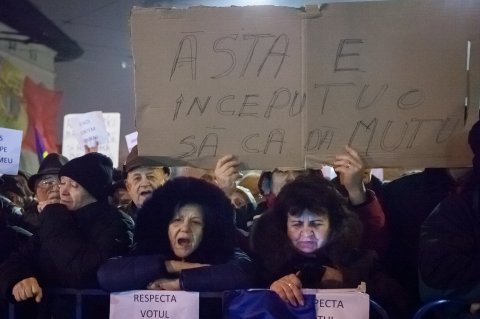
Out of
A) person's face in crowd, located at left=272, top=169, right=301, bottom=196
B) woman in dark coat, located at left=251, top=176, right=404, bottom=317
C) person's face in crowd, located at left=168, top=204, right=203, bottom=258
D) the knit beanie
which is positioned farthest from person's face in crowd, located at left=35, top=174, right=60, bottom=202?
woman in dark coat, located at left=251, top=176, right=404, bottom=317

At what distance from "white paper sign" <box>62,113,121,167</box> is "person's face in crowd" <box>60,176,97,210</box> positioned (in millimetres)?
2222

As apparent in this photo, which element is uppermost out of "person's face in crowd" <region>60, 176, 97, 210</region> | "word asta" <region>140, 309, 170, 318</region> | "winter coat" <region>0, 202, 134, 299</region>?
"person's face in crowd" <region>60, 176, 97, 210</region>

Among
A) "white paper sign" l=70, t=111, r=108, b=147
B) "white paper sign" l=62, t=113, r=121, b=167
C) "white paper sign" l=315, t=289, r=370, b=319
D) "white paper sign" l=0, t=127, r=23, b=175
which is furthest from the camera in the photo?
"white paper sign" l=62, t=113, r=121, b=167

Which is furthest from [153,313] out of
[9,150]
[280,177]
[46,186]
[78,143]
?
[78,143]

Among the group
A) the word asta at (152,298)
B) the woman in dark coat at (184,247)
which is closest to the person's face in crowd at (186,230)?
the woman in dark coat at (184,247)

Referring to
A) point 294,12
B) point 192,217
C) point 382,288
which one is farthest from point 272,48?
point 382,288

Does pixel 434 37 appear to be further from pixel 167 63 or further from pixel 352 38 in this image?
pixel 167 63

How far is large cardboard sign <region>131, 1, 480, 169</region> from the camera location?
2.96m

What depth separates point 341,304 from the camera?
2693 millimetres

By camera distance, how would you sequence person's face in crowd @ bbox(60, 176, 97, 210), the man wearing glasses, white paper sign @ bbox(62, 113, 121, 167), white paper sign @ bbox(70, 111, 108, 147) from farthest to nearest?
white paper sign @ bbox(62, 113, 121, 167)
white paper sign @ bbox(70, 111, 108, 147)
the man wearing glasses
person's face in crowd @ bbox(60, 176, 97, 210)

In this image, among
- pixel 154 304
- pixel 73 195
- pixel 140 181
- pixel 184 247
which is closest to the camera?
pixel 154 304

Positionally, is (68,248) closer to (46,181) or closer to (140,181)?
(140,181)

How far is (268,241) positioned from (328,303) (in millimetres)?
366

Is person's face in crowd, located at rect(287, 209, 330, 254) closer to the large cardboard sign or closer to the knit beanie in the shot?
the large cardboard sign
